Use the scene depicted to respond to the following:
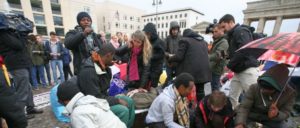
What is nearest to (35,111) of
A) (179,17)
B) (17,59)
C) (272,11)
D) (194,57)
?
(17,59)

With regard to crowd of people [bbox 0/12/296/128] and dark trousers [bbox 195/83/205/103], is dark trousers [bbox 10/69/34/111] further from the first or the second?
dark trousers [bbox 195/83/205/103]

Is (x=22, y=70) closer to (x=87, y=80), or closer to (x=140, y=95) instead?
(x=87, y=80)

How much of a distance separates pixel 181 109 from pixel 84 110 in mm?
1325

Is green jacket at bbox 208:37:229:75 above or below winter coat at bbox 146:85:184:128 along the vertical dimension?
above

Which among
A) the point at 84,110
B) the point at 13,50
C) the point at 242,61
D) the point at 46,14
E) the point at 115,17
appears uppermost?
the point at 115,17

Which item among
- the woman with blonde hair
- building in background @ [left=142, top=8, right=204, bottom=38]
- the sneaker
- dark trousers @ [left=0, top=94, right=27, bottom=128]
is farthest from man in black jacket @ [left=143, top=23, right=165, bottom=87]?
building in background @ [left=142, top=8, right=204, bottom=38]

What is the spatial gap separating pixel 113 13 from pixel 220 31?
190 ft

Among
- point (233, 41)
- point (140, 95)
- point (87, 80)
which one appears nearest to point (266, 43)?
point (233, 41)

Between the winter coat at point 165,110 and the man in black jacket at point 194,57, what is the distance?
2.75ft

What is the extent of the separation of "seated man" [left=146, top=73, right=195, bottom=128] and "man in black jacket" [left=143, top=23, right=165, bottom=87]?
0.80m

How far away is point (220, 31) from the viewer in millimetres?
3354

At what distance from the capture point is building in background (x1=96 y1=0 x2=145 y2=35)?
188 ft

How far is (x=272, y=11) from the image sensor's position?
25.3 m

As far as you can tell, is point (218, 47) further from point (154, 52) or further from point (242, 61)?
point (154, 52)
